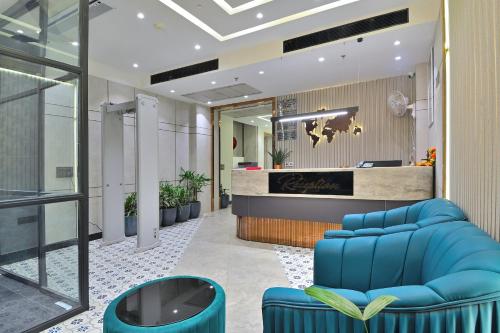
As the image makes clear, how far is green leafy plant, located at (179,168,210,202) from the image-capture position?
25.0 feet

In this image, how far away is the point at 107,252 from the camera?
14.9ft

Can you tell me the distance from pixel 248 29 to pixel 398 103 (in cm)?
346

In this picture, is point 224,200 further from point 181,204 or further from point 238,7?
point 238,7

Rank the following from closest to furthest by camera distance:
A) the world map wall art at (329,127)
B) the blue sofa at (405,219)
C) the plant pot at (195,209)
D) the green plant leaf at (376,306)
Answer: the green plant leaf at (376,306), the blue sofa at (405,219), the world map wall art at (329,127), the plant pot at (195,209)

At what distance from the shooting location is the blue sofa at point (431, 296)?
87 centimetres

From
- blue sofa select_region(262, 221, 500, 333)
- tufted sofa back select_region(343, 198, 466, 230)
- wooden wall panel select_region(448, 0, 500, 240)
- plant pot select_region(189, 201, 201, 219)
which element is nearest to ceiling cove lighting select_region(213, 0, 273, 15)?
wooden wall panel select_region(448, 0, 500, 240)

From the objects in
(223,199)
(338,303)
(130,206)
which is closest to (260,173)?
(130,206)

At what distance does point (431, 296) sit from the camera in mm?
935

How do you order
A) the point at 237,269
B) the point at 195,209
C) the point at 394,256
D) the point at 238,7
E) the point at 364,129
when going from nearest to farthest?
1. the point at 394,256
2. the point at 237,269
3. the point at 238,7
4. the point at 364,129
5. the point at 195,209

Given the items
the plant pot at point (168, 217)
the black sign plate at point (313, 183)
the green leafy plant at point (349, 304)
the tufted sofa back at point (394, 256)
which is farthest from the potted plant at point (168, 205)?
the green leafy plant at point (349, 304)

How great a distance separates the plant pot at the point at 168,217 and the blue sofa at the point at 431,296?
5488 mm

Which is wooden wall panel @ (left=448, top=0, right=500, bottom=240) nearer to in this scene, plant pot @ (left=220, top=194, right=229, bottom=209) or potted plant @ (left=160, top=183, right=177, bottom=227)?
potted plant @ (left=160, top=183, right=177, bottom=227)

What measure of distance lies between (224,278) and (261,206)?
1634 mm

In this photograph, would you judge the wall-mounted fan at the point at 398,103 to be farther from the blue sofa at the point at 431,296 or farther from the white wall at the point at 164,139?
the white wall at the point at 164,139
